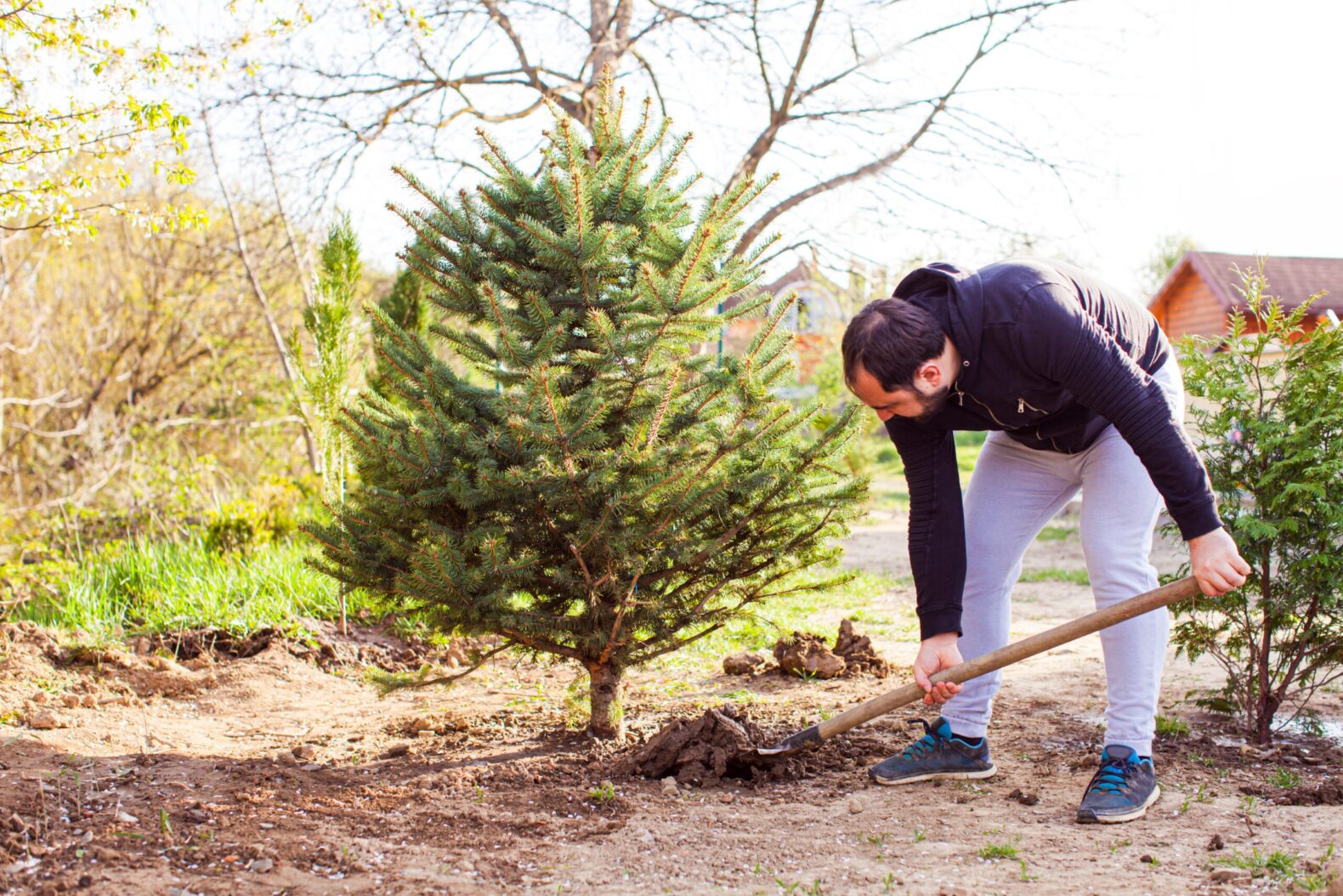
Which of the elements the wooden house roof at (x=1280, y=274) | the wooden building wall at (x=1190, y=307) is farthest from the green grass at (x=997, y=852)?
the wooden building wall at (x=1190, y=307)

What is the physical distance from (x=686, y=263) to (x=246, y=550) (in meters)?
5.20

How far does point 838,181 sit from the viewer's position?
8.55 metres

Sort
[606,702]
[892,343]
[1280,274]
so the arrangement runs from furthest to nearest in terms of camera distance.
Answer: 1. [1280,274]
2. [606,702]
3. [892,343]

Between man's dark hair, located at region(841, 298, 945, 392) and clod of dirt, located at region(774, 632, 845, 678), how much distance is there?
2.44m

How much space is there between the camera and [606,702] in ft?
12.0

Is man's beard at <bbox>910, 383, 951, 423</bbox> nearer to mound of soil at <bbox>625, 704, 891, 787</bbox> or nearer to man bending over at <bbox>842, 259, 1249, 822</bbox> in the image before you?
man bending over at <bbox>842, 259, 1249, 822</bbox>

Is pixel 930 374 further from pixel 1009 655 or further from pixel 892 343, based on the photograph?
pixel 1009 655

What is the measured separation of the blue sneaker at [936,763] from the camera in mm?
3254

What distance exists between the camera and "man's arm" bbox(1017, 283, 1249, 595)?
2521mm

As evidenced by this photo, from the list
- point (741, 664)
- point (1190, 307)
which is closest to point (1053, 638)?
point (741, 664)

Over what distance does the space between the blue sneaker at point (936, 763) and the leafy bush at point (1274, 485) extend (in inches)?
39.1

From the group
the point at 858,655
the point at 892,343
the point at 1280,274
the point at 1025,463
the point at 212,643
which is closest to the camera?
the point at 892,343

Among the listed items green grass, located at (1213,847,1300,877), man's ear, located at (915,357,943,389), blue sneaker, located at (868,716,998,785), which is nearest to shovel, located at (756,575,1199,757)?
blue sneaker, located at (868,716,998,785)

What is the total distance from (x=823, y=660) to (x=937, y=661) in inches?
71.7
